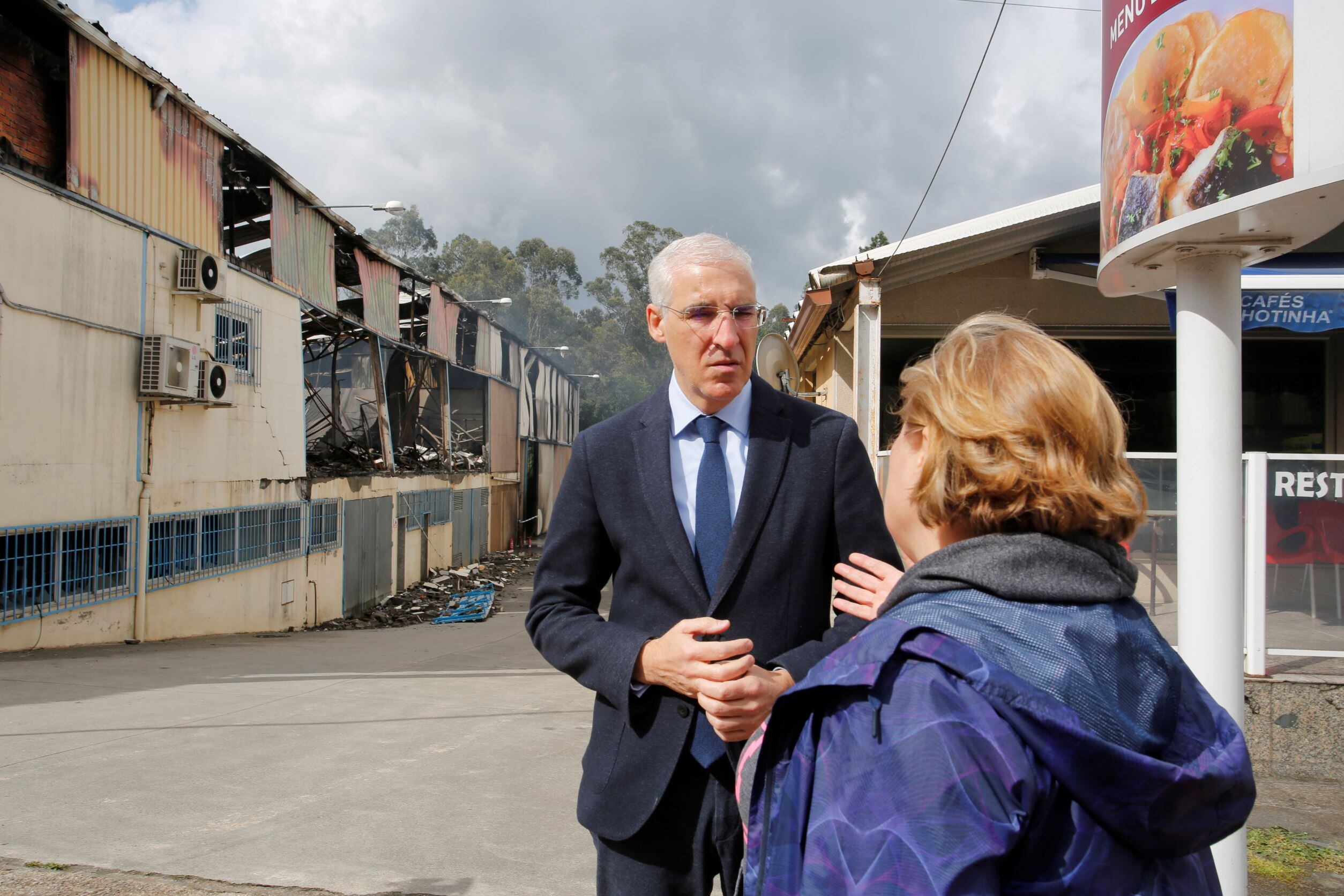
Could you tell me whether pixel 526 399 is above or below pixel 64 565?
above

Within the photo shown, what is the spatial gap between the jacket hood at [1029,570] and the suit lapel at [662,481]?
0.74m

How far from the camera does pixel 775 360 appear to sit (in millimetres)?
11078

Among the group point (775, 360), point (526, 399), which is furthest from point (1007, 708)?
point (526, 399)

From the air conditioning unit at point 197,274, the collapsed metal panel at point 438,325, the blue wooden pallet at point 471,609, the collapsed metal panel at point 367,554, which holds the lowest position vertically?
the blue wooden pallet at point 471,609

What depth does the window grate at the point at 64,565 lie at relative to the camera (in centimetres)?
883

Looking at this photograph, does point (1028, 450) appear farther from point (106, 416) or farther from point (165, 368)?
point (165, 368)

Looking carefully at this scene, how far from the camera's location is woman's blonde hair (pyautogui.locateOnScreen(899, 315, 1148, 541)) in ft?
3.68

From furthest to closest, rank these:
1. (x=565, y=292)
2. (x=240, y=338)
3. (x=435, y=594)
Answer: (x=565, y=292)
(x=435, y=594)
(x=240, y=338)

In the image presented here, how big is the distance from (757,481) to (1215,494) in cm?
178

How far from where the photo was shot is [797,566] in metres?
1.88

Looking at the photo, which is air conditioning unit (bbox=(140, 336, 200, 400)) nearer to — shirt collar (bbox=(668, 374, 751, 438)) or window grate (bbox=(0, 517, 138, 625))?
window grate (bbox=(0, 517, 138, 625))

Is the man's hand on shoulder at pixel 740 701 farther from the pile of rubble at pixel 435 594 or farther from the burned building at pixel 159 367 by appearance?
the pile of rubble at pixel 435 594

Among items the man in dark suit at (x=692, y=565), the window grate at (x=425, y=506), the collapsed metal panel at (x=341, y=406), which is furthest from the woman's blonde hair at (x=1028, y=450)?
the window grate at (x=425, y=506)

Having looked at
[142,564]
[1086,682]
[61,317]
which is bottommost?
[142,564]
